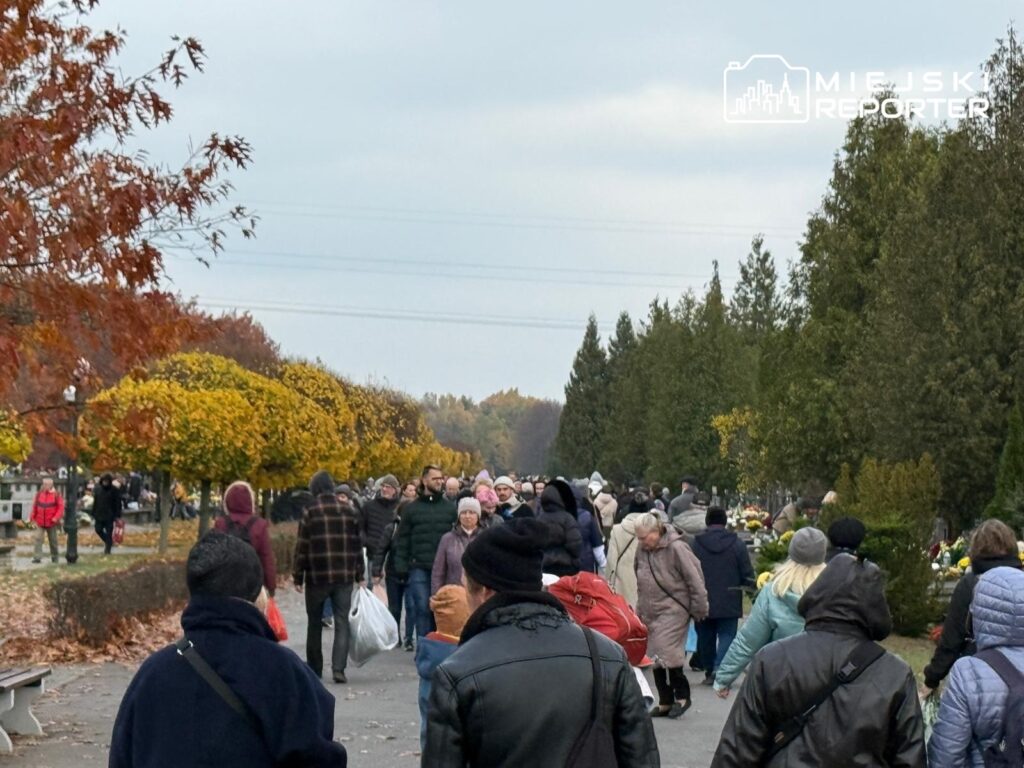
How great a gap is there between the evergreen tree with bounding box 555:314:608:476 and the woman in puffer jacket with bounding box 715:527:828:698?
113 metres

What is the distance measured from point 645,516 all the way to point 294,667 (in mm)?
8936

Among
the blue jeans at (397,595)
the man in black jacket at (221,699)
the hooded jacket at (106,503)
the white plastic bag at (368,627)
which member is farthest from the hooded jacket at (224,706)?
the hooded jacket at (106,503)

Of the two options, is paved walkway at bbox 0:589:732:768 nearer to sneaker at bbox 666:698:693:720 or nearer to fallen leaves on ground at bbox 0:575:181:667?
sneaker at bbox 666:698:693:720

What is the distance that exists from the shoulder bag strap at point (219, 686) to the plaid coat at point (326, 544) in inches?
423

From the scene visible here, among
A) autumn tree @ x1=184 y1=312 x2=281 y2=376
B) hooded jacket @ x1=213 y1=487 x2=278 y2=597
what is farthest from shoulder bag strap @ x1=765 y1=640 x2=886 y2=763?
autumn tree @ x1=184 y1=312 x2=281 y2=376

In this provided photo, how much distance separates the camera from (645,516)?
1371 centimetres

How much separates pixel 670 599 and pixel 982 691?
7692 millimetres

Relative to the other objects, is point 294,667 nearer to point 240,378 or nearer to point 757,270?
point 240,378

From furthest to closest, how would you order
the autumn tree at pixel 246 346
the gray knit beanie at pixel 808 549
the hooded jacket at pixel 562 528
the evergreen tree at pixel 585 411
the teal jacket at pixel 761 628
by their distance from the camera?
the evergreen tree at pixel 585 411 → the autumn tree at pixel 246 346 → the hooded jacket at pixel 562 528 → the gray knit beanie at pixel 808 549 → the teal jacket at pixel 761 628

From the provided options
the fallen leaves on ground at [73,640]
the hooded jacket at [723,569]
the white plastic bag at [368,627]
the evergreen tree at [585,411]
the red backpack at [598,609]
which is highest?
the evergreen tree at [585,411]

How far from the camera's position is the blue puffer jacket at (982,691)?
6.02 m

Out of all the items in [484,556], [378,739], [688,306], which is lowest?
[378,739]

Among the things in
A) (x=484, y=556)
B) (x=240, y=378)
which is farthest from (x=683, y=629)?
(x=240, y=378)

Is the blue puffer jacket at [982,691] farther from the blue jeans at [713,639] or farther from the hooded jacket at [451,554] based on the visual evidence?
the blue jeans at [713,639]
